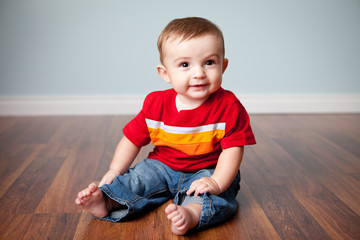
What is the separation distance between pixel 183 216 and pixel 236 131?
0.89 ft

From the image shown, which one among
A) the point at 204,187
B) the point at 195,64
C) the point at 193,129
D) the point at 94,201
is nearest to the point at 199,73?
the point at 195,64

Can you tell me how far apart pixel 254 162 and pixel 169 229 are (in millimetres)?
544

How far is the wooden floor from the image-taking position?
860 millimetres

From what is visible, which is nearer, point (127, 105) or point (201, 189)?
point (201, 189)

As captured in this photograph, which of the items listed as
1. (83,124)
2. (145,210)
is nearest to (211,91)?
(145,210)

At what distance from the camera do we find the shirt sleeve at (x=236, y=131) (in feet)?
3.09

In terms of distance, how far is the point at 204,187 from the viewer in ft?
2.87

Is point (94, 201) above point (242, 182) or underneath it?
above

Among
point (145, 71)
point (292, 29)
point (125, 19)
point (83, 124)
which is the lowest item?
point (83, 124)

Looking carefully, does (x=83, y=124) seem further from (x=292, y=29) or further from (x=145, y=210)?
(x=292, y=29)

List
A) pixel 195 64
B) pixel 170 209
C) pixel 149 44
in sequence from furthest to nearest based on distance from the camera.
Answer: pixel 149 44 < pixel 195 64 < pixel 170 209

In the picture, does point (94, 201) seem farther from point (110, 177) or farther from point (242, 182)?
point (242, 182)

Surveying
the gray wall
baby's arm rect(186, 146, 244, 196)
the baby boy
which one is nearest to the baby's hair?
the baby boy

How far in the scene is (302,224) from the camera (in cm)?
89
